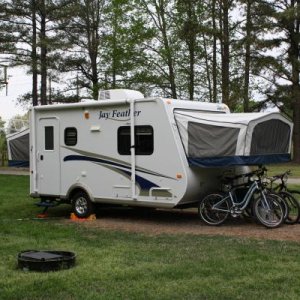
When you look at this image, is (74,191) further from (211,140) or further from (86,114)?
(211,140)

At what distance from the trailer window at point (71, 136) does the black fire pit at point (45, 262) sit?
18.1 ft

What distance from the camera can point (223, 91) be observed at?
30562mm

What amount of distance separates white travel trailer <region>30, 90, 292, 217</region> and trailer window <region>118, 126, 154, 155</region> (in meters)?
0.02

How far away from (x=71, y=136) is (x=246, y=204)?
4.31 m

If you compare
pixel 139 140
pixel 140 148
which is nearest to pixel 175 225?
pixel 140 148

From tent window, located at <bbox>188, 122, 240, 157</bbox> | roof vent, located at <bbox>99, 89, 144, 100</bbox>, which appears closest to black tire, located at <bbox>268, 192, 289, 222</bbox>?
tent window, located at <bbox>188, 122, 240, 157</bbox>

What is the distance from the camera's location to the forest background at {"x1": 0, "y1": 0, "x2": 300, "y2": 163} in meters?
30.9

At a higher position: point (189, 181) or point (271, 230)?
point (189, 181)

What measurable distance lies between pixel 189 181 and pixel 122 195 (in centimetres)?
164

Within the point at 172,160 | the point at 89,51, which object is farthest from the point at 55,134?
the point at 89,51

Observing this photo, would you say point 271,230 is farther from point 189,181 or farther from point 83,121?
point 83,121

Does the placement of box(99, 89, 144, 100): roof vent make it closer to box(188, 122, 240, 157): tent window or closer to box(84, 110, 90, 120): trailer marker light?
box(84, 110, 90, 120): trailer marker light

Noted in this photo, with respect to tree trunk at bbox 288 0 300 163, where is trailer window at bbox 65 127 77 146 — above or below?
below

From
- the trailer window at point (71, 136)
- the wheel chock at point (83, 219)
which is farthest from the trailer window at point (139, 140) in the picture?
the wheel chock at point (83, 219)
